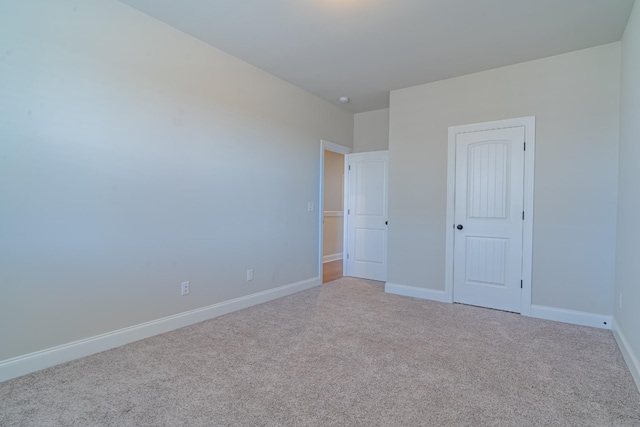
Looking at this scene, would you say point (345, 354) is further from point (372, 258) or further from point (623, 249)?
point (372, 258)

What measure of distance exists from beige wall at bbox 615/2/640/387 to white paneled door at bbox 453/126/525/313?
0.84m

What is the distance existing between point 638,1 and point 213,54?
11.6ft

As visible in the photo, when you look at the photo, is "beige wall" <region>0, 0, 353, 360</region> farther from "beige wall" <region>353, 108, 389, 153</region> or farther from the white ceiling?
"beige wall" <region>353, 108, 389, 153</region>

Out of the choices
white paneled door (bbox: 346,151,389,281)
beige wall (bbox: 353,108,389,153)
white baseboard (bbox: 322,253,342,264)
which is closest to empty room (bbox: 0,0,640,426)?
white paneled door (bbox: 346,151,389,281)

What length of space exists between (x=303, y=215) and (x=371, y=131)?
6.43 ft

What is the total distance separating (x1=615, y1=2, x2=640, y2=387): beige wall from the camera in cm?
223

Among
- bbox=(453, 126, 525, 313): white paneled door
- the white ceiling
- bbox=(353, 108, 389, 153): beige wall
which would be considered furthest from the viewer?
bbox=(353, 108, 389, 153): beige wall

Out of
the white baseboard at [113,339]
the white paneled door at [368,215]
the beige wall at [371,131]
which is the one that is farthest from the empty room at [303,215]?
the beige wall at [371,131]

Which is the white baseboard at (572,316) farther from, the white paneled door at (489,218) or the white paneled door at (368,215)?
the white paneled door at (368,215)

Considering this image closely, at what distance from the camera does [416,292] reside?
13.9ft

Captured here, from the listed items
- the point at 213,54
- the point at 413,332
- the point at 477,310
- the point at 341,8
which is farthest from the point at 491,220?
the point at 213,54

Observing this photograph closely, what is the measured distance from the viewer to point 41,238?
2.23 metres

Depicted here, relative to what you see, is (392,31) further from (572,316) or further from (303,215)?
(572,316)

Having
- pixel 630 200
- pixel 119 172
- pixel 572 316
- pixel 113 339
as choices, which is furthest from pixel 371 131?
pixel 113 339
